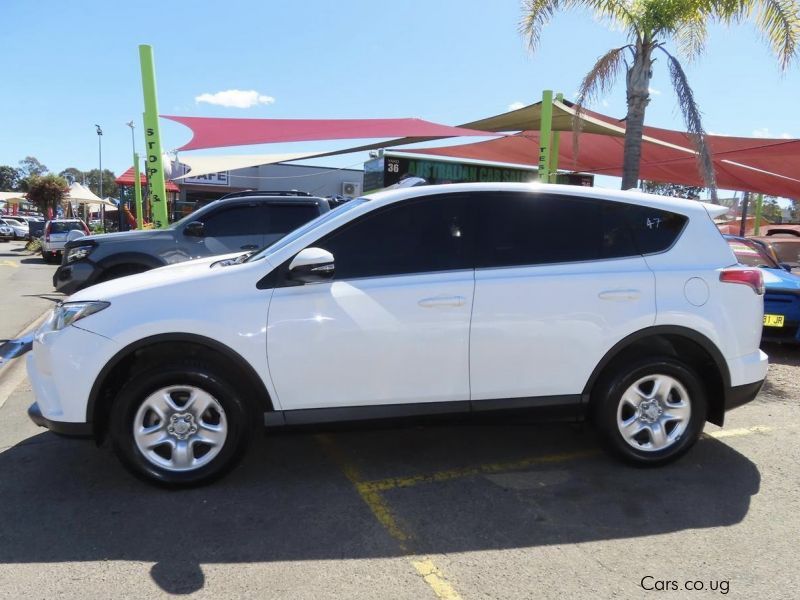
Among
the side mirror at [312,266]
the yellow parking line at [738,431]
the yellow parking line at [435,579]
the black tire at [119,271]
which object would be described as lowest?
the yellow parking line at [738,431]

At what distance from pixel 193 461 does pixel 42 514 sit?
2.62 feet

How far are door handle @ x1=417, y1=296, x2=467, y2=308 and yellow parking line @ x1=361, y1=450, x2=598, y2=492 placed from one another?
3.60 ft

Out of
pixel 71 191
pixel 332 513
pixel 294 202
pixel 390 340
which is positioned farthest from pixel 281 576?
pixel 71 191

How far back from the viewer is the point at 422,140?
1127 centimetres

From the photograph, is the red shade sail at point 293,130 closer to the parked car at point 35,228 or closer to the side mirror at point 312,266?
the side mirror at point 312,266

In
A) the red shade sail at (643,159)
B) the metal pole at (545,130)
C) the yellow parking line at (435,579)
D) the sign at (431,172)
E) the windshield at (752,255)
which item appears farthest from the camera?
the sign at (431,172)

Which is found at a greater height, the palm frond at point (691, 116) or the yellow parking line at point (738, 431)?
the palm frond at point (691, 116)

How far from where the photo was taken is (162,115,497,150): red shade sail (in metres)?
9.11

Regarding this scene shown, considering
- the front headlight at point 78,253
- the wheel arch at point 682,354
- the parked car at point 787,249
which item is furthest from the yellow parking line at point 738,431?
the front headlight at point 78,253

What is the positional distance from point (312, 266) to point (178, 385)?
1.01 metres

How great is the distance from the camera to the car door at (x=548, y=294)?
353 cm

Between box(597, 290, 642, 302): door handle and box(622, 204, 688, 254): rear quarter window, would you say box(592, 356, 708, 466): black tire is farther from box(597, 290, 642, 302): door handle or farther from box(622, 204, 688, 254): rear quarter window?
box(622, 204, 688, 254): rear quarter window

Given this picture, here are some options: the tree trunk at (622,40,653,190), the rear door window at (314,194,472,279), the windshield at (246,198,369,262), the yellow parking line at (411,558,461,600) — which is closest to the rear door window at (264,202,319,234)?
the windshield at (246,198,369,262)

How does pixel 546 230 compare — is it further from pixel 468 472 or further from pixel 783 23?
pixel 783 23
